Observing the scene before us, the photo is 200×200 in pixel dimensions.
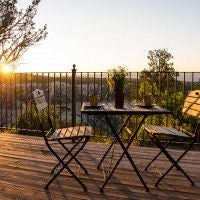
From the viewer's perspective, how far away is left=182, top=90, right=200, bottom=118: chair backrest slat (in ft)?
12.8

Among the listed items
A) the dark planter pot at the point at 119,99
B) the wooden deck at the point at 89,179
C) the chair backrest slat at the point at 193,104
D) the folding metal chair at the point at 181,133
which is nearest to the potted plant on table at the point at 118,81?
the dark planter pot at the point at 119,99

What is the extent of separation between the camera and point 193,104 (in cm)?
406

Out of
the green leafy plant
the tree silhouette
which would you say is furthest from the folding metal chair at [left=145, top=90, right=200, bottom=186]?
the tree silhouette

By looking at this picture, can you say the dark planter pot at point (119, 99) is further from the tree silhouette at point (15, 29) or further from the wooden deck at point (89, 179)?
the tree silhouette at point (15, 29)

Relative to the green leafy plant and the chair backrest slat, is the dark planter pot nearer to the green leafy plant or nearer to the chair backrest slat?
the green leafy plant

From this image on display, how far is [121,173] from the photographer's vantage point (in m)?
4.26

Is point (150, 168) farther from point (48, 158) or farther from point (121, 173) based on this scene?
point (48, 158)

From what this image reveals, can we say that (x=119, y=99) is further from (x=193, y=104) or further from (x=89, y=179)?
(x=89, y=179)

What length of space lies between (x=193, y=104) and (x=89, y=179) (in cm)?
133

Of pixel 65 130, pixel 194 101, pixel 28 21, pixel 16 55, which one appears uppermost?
pixel 28 21

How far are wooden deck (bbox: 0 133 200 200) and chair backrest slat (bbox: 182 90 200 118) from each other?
699 millimetres

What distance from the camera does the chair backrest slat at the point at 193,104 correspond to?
3914mm

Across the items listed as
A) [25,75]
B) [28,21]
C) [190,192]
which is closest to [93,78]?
[25,75]

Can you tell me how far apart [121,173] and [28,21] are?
34.0 ft
